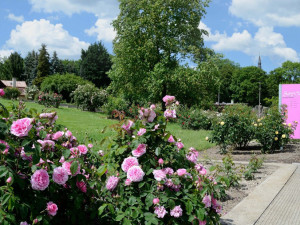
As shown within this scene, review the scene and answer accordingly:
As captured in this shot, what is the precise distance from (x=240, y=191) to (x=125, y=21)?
2369 centimetres

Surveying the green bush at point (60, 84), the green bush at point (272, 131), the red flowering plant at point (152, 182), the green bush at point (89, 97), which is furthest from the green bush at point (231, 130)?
the green bush at point (60, 84)

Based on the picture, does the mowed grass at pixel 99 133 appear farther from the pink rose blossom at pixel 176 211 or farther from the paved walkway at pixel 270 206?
the paved walkway at pixel 270 206

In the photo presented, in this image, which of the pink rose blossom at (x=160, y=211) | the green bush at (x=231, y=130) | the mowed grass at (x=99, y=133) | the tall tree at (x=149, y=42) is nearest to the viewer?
the pink rose blossom at (x=160, y=211)

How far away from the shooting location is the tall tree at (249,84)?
68.2 m

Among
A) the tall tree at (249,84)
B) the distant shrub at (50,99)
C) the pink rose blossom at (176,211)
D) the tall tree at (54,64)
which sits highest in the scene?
the tall tree at (54,64)

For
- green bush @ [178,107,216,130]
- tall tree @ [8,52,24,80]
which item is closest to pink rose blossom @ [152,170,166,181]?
green bush @ [178,107,216,130]

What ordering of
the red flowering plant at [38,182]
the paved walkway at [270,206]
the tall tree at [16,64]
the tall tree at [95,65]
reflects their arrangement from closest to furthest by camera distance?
the red flowering plant at [38,182] → the paved walkway at [270,206] → the tall tree at [95,65] → the tall tree at [16,64]

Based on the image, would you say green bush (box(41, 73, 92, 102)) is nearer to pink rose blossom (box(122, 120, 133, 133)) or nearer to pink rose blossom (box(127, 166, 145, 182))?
pink rose blossom (box(122, 120, 133, 133))

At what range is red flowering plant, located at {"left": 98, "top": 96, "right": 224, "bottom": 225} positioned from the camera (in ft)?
7.35

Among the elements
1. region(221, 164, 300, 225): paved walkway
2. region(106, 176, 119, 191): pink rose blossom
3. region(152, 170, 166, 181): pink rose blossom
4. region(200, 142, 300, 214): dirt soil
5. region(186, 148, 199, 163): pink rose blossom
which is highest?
region(186, 148, 199, 163): pink rose blossom

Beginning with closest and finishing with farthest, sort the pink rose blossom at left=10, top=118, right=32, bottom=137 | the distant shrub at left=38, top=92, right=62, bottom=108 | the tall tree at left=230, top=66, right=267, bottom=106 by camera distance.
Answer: the pink rose blossom at left=10, top=118, right=32, bottom=137
the distant shrub at left=38, top=92, right=62, bottom=108
the tall tree at left=230, top=66, right=267, bottom=106

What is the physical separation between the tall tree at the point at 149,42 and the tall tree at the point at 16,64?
5455 cm

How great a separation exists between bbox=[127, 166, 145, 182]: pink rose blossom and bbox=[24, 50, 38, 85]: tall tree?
71.1 metres

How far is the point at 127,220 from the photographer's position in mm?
2133
